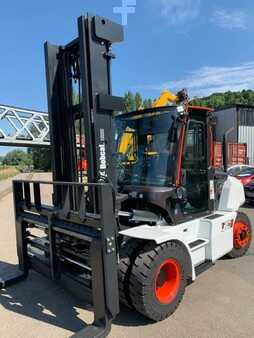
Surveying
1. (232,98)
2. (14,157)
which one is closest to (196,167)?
(232,98)

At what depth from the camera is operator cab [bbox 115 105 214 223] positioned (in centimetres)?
410

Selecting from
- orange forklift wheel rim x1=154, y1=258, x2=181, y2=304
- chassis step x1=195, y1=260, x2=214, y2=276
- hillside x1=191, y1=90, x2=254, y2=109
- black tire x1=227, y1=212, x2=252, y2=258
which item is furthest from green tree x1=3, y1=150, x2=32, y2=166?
orange forklift wheel rim x1=154, y1=258, x2=181, y2=304

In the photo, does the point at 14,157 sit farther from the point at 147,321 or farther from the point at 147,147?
the point at 147,321

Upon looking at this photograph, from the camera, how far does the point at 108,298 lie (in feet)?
10.2

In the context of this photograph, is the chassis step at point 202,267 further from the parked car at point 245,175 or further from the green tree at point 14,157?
the green tree at point 14,157

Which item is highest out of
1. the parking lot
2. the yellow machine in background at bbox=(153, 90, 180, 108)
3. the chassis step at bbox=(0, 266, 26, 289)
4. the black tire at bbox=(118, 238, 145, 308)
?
the yellow machine in background at bbox=(153, 90, 180, 108)

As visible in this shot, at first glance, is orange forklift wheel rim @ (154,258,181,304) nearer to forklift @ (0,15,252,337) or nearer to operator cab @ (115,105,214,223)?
forklift @ (0,15,252,337)

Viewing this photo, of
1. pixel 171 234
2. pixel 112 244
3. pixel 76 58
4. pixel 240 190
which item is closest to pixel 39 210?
pixel 112 244

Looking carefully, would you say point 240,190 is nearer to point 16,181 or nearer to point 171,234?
point 171,234

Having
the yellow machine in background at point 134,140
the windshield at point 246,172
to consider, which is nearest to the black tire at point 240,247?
the yellow machine in background at point 134,140

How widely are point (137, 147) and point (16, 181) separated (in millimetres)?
1859

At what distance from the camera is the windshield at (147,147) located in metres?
4.12

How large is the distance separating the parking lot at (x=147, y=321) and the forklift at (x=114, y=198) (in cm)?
21

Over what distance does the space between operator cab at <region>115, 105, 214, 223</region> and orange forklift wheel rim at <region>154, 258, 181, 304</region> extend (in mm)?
649
